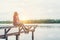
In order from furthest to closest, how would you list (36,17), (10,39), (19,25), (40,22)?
(40,22)
(36,17)
(10,39)
(19,25)

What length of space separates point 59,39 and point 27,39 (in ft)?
12.1

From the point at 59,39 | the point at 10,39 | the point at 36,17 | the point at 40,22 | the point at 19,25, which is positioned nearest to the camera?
the point at 19,25

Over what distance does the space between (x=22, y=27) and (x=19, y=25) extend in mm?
269

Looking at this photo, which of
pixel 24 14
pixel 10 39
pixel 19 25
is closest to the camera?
pixel 19 25

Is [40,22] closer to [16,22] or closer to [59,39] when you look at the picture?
[59,39]

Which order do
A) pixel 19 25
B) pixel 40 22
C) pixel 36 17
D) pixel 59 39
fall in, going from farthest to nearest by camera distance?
pixel 40 22, pixel 36 17, pixel 59 39, pixel 19 25

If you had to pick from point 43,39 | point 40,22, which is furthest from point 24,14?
point 40,22

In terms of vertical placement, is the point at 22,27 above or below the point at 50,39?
above

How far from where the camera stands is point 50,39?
21938 mm

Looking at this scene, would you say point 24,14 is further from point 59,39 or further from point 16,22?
point 16,22

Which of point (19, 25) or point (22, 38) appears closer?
point (19, 25)

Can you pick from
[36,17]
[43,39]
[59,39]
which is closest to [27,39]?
[43,39]

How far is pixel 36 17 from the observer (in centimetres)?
4291

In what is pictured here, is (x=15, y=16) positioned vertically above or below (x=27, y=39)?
above
